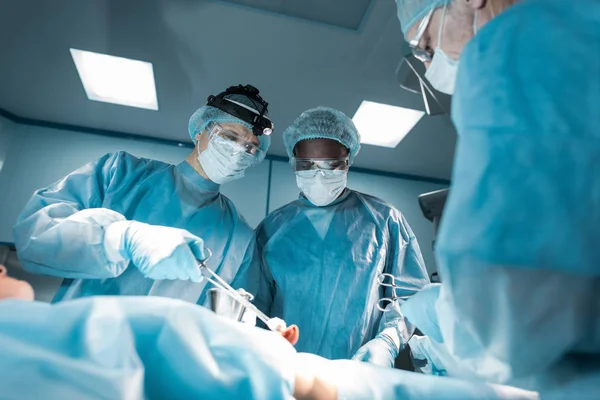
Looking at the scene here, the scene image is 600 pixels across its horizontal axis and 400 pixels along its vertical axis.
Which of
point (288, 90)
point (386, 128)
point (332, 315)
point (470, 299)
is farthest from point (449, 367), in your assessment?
point (386, 128)

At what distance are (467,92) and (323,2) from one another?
4.19 ft

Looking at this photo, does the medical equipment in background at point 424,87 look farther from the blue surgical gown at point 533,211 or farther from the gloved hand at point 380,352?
the gloved hand at point 380,352

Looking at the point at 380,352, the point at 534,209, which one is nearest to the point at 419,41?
the point at 534,209

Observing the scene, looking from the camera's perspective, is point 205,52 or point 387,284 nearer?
point 387,284

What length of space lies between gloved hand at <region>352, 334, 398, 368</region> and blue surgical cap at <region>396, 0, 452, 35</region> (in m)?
1.00

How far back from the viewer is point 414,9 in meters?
0.89

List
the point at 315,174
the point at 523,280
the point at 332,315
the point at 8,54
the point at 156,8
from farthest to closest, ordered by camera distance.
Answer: the point at 8,54 < the point at 156,8 < the point at 315,174 < the point at 332,315 < the point at 523,280

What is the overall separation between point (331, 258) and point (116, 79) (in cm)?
184

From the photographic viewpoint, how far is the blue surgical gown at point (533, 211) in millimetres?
441

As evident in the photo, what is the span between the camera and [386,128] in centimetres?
252

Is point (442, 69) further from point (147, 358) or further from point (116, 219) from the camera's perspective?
point (116, 219)

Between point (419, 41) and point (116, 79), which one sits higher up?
point (116, 79)

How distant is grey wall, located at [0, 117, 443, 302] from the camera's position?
239 centimetres

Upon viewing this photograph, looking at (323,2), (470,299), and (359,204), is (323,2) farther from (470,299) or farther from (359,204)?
(470,299)
